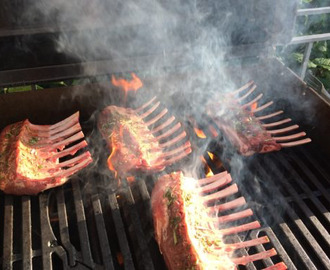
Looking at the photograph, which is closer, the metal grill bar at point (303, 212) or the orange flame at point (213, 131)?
the metal grill bar at point (303, 212)

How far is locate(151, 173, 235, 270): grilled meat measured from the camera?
8.30 feet

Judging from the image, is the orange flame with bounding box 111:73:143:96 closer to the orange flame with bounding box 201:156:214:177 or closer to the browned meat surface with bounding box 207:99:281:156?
the browned meat surface with bounding box 207:99:281:156

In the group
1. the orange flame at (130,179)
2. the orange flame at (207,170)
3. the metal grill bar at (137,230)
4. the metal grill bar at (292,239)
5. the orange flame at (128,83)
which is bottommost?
the metal grill bar at (292,239)

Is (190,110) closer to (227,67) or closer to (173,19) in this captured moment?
(227,67)

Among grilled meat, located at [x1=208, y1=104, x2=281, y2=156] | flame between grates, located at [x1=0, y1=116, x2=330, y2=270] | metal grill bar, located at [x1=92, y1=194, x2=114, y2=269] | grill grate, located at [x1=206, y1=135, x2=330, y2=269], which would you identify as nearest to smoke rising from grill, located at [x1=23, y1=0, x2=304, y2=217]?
grilled meat, located at [x1=208, y1=104, x2=281, y2=156]

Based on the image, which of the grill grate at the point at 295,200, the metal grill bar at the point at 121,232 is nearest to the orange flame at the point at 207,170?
the grill grate at the point at 295,200

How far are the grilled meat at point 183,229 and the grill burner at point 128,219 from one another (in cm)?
20

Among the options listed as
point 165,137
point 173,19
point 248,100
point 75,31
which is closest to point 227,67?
point 248,100

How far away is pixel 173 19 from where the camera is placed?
12.1 feet

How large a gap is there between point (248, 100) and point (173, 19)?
4.55ft

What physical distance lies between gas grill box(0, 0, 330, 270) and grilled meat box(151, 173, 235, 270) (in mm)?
196

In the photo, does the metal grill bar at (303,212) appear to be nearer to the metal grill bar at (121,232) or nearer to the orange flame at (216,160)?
the orange flame at (216,160)

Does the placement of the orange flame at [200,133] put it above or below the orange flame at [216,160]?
above

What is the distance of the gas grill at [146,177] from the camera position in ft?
9.23
